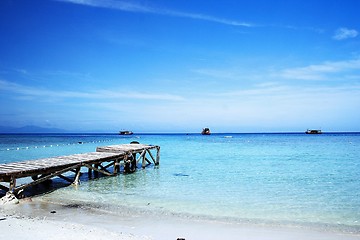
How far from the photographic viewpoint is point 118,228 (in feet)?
25.4

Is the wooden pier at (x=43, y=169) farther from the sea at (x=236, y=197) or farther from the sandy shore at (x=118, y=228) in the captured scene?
the sandy shore at (x=118, y=228)

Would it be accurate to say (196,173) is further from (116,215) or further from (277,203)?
(116,215)

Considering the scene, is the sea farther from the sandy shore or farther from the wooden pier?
the wooden pier

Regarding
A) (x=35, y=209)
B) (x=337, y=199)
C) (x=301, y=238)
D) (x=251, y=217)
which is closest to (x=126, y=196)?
(x=35, y=209)

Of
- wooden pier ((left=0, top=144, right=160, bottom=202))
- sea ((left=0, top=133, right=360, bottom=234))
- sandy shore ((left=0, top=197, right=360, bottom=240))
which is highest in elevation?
wooden pier ((left=0, top=144, right=160, bottom=202))

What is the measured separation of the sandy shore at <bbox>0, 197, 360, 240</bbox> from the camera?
268 inches

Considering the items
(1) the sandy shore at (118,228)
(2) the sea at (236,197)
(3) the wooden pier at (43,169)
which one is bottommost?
(2) the sea at (236,197)

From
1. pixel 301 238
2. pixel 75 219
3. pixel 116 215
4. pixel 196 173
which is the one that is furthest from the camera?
pixel 196 173

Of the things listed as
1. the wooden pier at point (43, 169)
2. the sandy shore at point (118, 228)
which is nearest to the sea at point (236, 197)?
the sandy shore at point (118, 228)

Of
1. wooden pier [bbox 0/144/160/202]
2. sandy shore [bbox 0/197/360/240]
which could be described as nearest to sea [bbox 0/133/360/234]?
sandy shore [bbox 0/197/360/240]

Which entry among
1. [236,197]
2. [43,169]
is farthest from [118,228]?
[43,169]

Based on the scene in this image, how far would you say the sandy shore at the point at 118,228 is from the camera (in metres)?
6.80

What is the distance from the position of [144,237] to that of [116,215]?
263 centimetres

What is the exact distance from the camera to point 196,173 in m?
19.3
